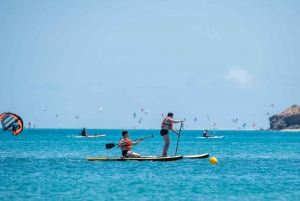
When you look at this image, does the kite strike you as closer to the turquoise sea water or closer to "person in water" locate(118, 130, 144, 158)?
the turquoise sea water

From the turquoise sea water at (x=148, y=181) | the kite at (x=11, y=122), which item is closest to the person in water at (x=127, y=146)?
the turquoise sea water at (x=148, y=181)

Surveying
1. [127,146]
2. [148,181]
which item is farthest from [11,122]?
[148,181]

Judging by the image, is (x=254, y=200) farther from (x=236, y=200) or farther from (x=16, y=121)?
(x=16, y=121)

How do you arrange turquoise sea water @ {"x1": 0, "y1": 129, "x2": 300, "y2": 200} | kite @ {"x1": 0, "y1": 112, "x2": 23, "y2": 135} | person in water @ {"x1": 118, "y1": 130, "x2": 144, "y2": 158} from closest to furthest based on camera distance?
turquoise sea water @ {"x1": 0, "y1": 129, "x2": 300, "y2": 200}, kite @ {"x1": 0, "y1": 112, "x2": 23, "y2": 135}, person in water @ {"x1": 118, "y1": 130, "x2": 144, "y2": 158}

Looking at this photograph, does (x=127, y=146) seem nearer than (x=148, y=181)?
No

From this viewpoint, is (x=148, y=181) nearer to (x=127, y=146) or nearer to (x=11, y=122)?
(x=127, y=146)

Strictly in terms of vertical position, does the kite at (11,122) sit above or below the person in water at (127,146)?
above

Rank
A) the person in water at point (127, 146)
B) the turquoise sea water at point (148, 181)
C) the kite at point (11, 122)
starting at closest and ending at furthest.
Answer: the turquoise sea water at point (148, 181)
the kite at point (11, 122)
the person in water at point (127, 146)

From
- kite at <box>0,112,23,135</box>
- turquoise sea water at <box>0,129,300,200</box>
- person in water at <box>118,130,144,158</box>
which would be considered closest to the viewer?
turquoise sea water at <box>0,129,300,200</box>

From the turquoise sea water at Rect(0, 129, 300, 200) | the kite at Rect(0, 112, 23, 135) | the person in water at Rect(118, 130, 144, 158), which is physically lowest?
the turquoise sea water at Rect(0, 129, 300, 200)

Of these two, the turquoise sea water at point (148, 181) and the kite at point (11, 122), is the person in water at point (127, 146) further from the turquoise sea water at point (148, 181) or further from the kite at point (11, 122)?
the kite at point (11, 122)

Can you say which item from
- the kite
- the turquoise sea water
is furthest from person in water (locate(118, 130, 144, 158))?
the kite

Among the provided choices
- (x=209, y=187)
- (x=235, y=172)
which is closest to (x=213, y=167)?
(x=235, y=172)

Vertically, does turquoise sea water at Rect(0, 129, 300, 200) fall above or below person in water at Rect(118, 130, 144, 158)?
below
